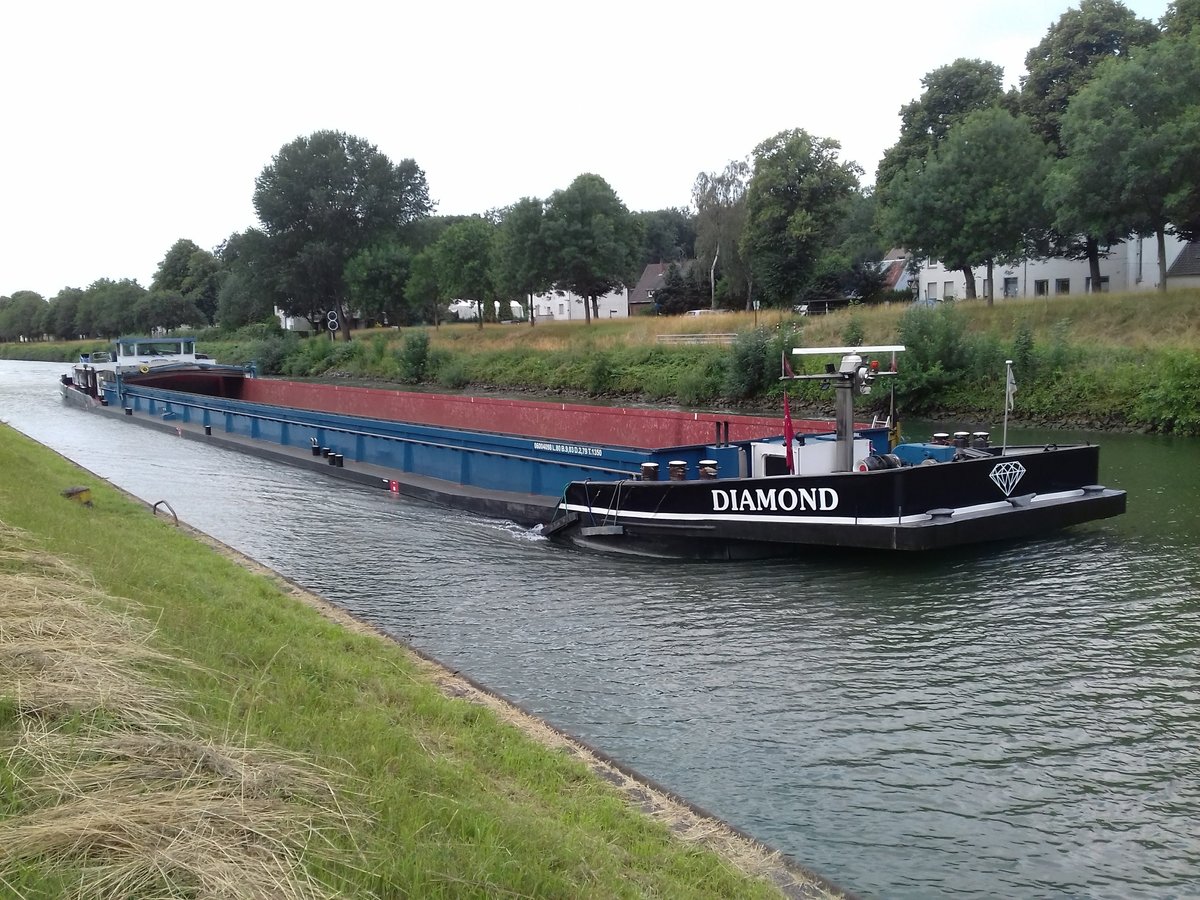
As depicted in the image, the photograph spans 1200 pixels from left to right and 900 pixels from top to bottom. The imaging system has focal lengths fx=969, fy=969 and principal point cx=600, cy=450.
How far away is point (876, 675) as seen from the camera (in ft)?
29.1

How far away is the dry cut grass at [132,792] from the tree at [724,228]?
56.5 meters

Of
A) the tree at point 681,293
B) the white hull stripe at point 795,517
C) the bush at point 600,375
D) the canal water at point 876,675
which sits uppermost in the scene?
the tree at point 681,293

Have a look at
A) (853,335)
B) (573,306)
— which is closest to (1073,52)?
(853,335)

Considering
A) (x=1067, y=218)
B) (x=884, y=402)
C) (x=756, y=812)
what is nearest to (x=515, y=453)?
(x=756, y=812)

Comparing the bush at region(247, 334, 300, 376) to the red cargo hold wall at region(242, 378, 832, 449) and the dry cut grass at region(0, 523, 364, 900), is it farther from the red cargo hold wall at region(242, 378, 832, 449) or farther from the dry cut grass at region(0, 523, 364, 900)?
the dry cut grass at region(0, 523, 364, 900)

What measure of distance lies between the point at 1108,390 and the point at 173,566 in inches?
1013

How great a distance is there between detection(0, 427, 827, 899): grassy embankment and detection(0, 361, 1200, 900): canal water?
3.24 feet

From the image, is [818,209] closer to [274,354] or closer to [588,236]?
[588,236]

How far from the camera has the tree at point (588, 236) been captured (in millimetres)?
58406

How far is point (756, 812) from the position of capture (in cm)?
635

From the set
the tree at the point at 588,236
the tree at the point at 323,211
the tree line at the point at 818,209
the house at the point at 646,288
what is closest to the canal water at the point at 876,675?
the tree line at the point at 818,209

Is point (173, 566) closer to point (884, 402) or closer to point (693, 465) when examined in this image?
point (693, 465)

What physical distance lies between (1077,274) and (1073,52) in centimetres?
1061

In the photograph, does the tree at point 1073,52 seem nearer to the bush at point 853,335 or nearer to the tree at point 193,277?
the bush at point 853,335
